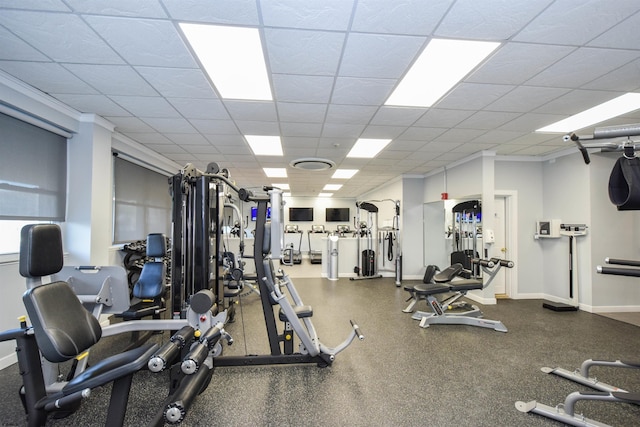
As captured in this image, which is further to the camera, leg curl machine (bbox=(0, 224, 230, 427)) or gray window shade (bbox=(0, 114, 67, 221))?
gray window shade (bbox=(0, 114, 67, 221))

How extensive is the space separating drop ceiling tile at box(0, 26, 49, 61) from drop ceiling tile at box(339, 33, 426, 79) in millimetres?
2352

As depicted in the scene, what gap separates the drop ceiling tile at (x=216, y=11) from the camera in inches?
65.2

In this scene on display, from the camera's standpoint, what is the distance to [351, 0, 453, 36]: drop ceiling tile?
5.42 feet

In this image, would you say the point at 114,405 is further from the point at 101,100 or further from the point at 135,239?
the point at 135,239

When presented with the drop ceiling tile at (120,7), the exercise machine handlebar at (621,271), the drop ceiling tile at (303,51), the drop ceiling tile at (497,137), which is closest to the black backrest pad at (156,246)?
the drop ceiling tile at (120,7)

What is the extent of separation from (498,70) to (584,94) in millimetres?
1180

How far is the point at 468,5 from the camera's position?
1.67m

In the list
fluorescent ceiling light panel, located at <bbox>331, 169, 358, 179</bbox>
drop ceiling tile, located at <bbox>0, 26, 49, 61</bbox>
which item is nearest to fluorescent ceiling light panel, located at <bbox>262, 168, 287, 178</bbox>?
fluorescent ceiling light panel, located at <bbox>331, 169, 358, 179</bbox>

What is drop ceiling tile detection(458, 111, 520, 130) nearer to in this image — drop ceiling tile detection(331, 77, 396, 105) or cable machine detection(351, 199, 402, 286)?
drop ceiling tile detection(331, 77, 396, 105)

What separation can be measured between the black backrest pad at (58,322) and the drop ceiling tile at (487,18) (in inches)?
115

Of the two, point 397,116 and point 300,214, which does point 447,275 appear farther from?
point 300,214

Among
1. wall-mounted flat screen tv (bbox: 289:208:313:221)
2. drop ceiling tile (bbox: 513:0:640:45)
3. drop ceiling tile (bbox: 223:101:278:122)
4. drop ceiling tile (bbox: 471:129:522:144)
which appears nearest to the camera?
A: drop ceiling tile (bbox: 513:0:640:45)

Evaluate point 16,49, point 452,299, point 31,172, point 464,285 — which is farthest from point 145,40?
point 452,299

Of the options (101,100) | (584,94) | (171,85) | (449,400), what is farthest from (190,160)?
(584,94)
